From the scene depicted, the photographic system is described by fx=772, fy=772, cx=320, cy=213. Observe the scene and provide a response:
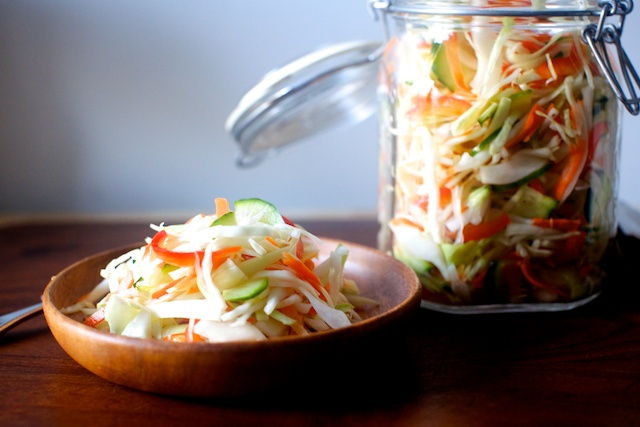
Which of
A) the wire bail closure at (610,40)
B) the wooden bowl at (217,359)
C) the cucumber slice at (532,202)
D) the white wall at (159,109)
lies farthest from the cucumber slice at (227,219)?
the white wall at (159,109)

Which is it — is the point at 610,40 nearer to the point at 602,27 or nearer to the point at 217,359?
the point at 602,27

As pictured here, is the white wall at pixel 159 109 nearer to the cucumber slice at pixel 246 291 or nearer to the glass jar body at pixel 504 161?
the glass jar body at pixel 504 161

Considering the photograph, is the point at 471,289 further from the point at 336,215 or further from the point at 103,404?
the point at 336,215

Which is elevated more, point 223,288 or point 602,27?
point 602,27

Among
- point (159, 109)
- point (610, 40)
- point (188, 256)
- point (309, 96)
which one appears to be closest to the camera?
point (188, 256)

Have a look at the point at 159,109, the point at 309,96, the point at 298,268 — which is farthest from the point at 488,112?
the point at 159,109

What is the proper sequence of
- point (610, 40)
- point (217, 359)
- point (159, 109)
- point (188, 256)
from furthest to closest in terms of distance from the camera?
point (159, 109)
point (610, 40)
point (188, 256)
point (217, 359)
